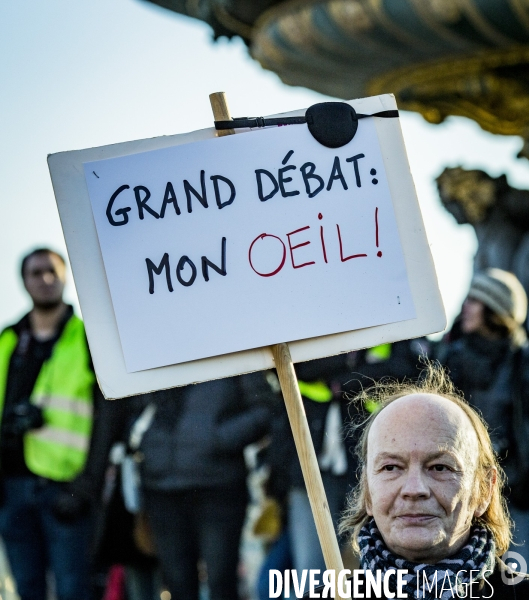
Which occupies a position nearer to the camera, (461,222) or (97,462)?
(97,462)

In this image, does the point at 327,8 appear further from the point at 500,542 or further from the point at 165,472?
the point at 500,542

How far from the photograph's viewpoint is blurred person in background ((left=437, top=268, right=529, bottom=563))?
17.0ft

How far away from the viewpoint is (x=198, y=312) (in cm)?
231

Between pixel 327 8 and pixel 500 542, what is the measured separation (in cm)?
534

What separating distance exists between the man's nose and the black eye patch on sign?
1.98 feet

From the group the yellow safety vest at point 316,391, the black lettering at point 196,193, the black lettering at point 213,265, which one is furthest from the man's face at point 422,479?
the yellow safety vest at point 316,391

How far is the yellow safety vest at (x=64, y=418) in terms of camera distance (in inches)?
191

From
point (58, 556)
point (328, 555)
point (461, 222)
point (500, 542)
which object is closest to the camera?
point (328, 555)

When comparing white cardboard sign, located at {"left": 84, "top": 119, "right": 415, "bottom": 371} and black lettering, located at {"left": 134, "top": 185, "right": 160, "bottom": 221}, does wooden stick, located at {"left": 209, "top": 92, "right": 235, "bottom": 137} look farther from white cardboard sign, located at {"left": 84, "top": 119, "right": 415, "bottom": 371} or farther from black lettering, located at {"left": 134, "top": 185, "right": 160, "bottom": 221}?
black lettering, located at {"left": 134, "top": 185, "right": 160, "bottom": 221}

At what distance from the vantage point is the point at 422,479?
7.50 ft

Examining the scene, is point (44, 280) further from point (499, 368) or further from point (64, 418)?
point (499, 368)

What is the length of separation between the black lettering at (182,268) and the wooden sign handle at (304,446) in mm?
195

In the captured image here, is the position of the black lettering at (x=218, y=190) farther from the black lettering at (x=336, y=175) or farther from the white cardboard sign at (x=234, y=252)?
the black lettering at (x=336, y=175)

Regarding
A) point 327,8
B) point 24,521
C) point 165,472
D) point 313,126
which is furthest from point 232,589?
point 327,8
